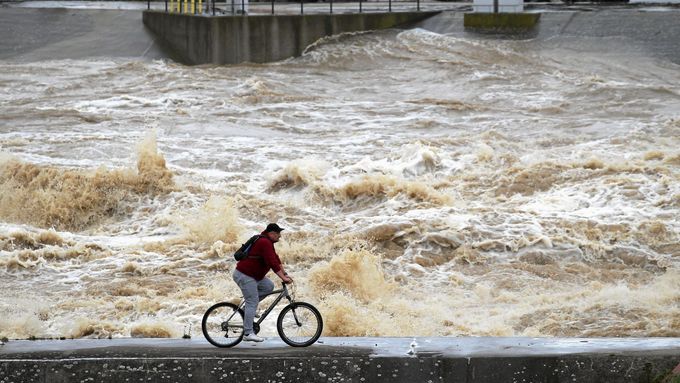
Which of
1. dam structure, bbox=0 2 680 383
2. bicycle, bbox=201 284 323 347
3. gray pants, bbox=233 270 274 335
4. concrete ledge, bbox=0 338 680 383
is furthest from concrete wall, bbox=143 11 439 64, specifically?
concrete ledge, bbox=0 338 680 383

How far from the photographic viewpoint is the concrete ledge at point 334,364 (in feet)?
24.7

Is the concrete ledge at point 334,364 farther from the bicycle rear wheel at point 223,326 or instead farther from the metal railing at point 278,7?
the metal railing at point 278,7

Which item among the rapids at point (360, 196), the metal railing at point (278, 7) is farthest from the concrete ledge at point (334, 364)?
the metal railing at point (278, 7)

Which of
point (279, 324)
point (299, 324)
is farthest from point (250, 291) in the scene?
point (299, 324)

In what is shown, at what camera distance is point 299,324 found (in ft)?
26.2

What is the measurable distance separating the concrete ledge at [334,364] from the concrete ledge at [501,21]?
21085 mm

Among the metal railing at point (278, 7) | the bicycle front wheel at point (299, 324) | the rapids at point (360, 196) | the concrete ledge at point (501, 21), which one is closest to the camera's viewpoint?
the bicycle front wheel at point (299, 324)

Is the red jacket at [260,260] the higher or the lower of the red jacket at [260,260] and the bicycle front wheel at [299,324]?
the higher

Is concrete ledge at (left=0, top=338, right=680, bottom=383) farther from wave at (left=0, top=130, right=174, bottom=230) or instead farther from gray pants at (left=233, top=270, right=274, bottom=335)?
wave at (left=0, top=130, right=174, bottom=230)

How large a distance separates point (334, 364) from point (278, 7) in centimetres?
2714

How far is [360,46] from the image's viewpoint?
27484 millimetres

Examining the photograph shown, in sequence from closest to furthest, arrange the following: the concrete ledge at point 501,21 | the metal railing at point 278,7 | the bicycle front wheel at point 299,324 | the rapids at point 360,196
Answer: the bicycle front wheel at point 299,324, the rapids at point 360,196, the metal railing at point 278,7, the concrete ledge at point 501,21

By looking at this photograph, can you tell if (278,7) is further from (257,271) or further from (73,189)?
(257,271)

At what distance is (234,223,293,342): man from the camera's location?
24.7ft
